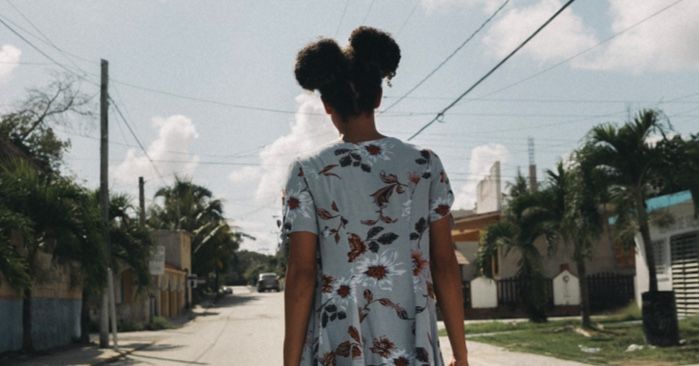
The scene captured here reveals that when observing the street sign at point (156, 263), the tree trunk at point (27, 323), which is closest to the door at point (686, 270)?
the street sign at point (156, 263)

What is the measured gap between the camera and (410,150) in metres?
2.63

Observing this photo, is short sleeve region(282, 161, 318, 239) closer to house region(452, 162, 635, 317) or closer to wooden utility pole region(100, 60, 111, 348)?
wooden utility pole region(100, 60, 111, 348)

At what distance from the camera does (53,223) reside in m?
18.0

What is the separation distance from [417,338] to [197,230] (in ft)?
194

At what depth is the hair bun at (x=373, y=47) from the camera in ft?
8.52

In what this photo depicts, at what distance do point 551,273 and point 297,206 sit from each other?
106ft

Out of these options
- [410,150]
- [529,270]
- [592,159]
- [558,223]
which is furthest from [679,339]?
[410,150]

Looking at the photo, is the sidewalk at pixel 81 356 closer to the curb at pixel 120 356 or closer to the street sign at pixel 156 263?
the curb at pixel 120 356

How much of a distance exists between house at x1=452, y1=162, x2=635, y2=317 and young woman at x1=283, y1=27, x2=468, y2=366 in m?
23.1

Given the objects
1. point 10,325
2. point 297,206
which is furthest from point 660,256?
point 297,206

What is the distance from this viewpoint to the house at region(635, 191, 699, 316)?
63.7ft

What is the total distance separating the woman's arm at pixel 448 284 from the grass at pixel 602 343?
11303 millimetres

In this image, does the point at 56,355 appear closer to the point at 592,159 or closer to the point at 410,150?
the point at 592,159

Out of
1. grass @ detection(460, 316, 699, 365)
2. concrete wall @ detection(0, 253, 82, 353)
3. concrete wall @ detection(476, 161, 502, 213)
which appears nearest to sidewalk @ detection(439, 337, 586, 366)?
grass @ detection(460, 316, 699, 365)
